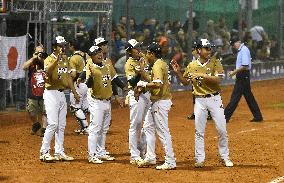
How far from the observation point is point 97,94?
1440 centimetres

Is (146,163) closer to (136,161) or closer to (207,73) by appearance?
(136,161)

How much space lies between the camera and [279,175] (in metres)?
13.4

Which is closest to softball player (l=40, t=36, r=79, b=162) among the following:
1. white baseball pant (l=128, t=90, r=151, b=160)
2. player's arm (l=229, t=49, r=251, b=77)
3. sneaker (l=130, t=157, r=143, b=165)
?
white baseball pant (l=128, t=90, r=151, b=160)

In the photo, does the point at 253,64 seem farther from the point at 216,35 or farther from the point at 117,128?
the point at 117,128

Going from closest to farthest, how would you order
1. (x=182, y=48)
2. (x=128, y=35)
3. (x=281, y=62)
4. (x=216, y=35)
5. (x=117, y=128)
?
(x=117, y=128) < (x=128, y=35) < (x=182, y=48) < (x=216, y=35) < (x=281, y=62)

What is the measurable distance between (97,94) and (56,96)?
775mm

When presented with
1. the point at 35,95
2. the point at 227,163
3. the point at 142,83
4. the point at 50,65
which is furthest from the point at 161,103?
the point at 35,95

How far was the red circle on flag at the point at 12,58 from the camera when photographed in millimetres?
22141

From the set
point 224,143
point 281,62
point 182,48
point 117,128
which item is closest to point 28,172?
point 224,143

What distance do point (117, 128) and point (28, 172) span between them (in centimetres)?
701

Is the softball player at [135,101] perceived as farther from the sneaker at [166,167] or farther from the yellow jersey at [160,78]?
the sneaker at [166,167]

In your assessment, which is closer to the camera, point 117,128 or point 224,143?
point 224,143

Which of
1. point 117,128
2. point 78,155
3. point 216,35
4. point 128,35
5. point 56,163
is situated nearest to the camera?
point 56,163

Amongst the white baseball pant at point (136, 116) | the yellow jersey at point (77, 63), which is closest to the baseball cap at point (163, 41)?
the yellow jersey at point (77, 63)
